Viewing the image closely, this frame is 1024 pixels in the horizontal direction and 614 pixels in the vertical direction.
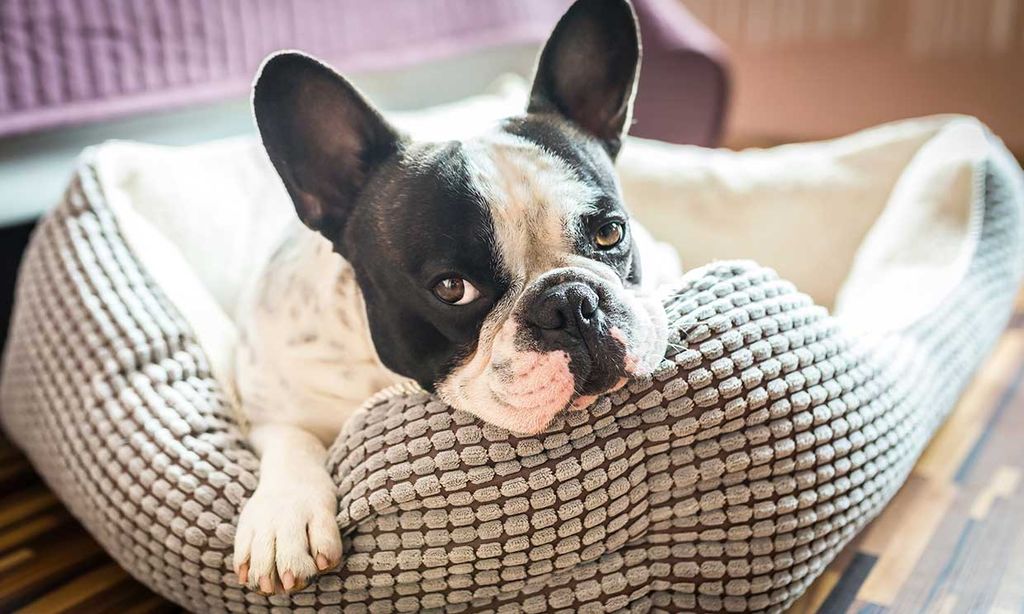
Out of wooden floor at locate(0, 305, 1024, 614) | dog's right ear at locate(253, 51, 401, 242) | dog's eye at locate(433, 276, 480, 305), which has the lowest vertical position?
wooden floor at locate(0, 305, 1024, 614)

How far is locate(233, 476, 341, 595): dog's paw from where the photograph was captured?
136 cm

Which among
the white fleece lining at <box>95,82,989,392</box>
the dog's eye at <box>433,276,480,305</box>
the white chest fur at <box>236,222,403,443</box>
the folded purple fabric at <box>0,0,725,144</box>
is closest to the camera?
the dog's eye at <box>433,276,480,305</box>

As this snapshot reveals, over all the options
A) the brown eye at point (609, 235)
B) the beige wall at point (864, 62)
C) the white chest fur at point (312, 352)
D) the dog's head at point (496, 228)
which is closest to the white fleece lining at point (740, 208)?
the white chest fur at point (312, 352)

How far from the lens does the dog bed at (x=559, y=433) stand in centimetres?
140

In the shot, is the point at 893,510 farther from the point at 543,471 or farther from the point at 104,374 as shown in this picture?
the point at 104,374

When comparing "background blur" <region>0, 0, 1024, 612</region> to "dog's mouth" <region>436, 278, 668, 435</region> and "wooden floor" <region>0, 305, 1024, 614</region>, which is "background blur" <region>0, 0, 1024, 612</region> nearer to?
"wooden floor" <region>0, 305, 1024, 614</region>

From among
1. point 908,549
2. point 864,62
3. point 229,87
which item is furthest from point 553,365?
point 864,62

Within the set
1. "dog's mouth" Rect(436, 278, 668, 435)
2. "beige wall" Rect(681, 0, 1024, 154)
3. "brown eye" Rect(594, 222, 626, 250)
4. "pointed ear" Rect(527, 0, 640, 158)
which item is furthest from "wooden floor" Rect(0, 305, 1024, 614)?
"beige wall" Rect(681, 0, 1024, 154)

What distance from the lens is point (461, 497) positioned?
1.38m

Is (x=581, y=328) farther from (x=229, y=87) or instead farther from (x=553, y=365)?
(x=229, y=87)

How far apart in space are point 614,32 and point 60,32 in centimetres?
150

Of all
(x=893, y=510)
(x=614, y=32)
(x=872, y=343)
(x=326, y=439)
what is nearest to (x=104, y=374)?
(x=326, y=439)

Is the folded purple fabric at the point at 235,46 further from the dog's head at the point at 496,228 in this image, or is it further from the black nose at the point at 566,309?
the black nose at the point at 566,309

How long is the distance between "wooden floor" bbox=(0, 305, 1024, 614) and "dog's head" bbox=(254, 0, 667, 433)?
63 cm
